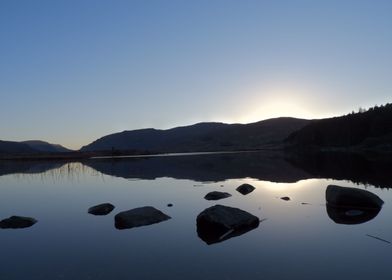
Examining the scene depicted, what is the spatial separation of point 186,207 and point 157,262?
1250 cm

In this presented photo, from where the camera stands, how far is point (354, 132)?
153 meters

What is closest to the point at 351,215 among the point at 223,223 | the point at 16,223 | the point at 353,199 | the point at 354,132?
the point at 353,199

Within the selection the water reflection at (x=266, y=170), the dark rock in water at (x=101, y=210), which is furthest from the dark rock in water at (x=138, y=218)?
the water reflection at (x=266, y=170)

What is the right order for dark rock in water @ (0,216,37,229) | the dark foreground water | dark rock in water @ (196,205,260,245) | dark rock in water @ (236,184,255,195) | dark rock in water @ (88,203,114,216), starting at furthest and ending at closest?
1. dark rock in water @ (236,184,255,195)
2. dark rock in water @ (88,203,114,216)
3. dark rock in water @ (0,216,37,229)
4. dark rock in water @ (196,205,260,245)
5. the dark foreground water

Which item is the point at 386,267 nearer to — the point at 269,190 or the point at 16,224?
the point at 16,224

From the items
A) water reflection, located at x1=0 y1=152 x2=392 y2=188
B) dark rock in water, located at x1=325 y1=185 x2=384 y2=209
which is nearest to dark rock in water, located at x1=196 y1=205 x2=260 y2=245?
dark rock in water, located at x1=325 y1=185 x2=384 y2=209

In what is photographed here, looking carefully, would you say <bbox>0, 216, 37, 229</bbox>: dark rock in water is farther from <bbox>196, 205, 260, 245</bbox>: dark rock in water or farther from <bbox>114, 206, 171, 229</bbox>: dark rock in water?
<bbox>196, 205, 260, 245</bbox>: dark rock in water

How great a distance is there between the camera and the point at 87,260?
15.8m

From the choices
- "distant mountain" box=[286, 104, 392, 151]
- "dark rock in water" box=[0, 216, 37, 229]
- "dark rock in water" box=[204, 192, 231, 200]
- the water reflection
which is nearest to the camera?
"dark rock in water" box=[0, 216, 37, 229]

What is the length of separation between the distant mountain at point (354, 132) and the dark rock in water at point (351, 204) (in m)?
99.6

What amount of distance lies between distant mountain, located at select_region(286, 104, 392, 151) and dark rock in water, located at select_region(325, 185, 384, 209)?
327ft

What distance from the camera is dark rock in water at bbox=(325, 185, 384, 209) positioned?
82.5 feet

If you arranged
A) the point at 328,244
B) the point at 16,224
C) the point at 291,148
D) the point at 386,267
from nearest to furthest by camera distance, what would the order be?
1. the point at 386,267
2. the point at 328,244
3. the point at 16,224
4. the point at 291,148

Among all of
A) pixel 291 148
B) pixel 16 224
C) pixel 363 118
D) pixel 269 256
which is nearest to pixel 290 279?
pixel 269 256
